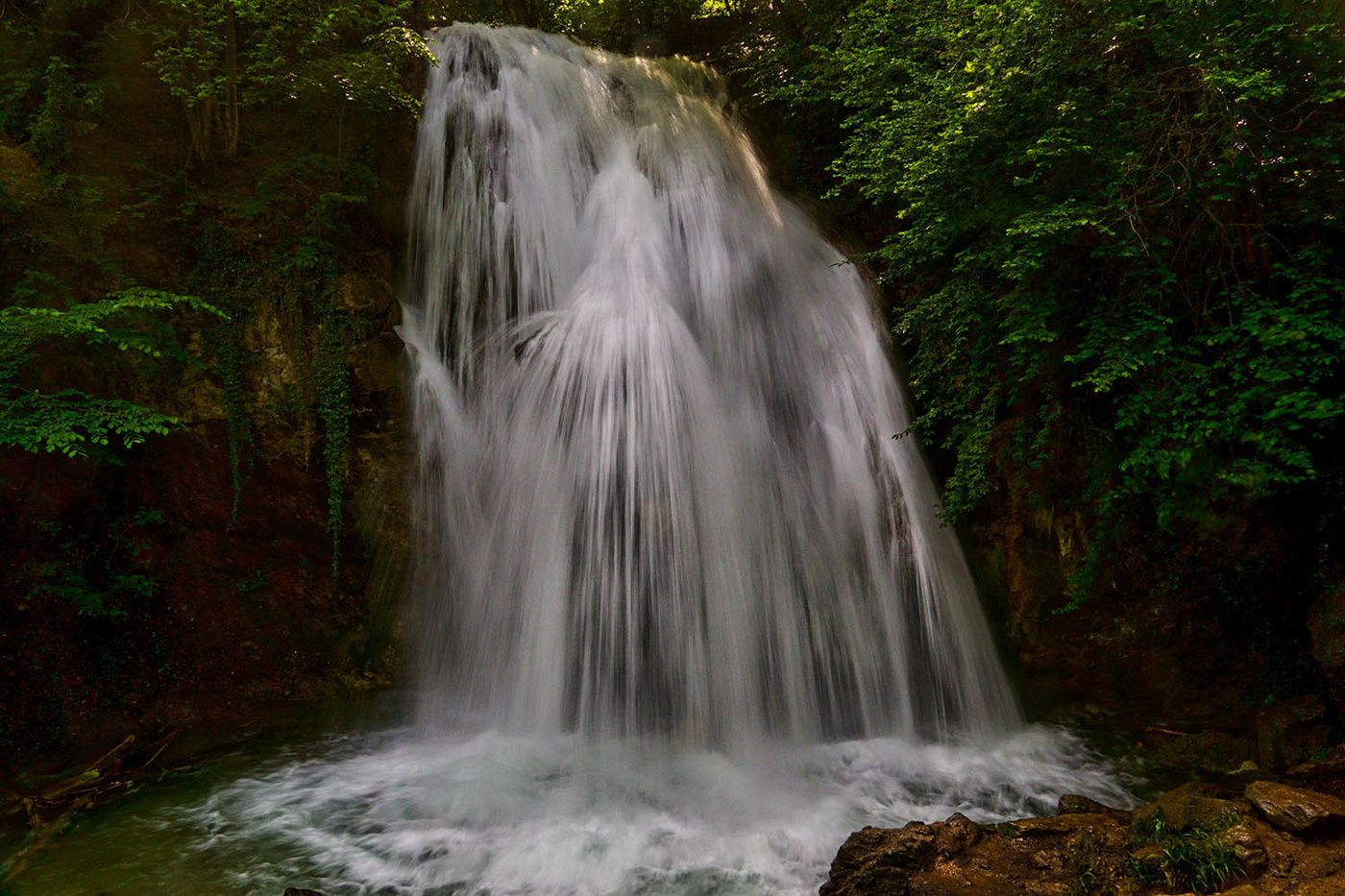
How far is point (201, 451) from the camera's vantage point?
23.8 ft

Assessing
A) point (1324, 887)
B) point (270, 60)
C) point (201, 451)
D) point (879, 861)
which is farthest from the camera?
point (270, 60)

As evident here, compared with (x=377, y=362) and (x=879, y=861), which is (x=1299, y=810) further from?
(x=377, y=362)

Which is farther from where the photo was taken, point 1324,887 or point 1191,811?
point 1191,811

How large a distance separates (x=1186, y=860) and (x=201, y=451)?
8814 millimetres

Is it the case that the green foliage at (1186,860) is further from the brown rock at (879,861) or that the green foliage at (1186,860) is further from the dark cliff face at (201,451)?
the dark cliff face at (201,451)

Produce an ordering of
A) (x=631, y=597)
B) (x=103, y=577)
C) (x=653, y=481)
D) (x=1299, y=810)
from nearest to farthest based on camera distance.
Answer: (x=1299, y=810) < (x=103, y=577) < (x=631, y=597) < (x=653, y=481)

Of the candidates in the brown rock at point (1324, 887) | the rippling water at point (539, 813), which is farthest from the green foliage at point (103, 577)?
the brown rock at point (1324, 887)

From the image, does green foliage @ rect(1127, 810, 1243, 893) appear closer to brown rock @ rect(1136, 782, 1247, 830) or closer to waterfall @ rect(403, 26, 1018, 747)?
brown rock @ rect(1136, 782, 1247, 830)

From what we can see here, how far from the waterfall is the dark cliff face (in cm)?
78

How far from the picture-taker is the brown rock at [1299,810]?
4039 millimetres

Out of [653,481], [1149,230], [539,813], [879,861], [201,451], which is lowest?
[879,861]

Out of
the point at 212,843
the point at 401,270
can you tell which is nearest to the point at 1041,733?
the point at 212,843

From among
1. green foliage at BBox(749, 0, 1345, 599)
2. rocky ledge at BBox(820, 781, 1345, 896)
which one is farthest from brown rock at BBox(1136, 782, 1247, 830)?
green foliage at BBox(749, 0, 1345, 599)

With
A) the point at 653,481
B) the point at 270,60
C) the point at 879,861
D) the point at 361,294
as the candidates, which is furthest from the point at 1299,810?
the point at 270,60
